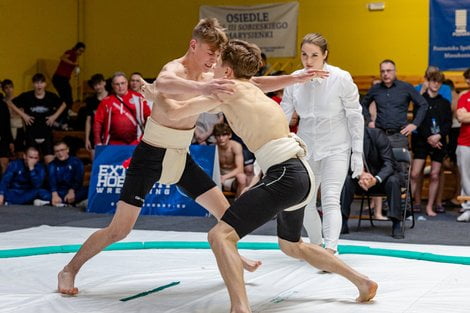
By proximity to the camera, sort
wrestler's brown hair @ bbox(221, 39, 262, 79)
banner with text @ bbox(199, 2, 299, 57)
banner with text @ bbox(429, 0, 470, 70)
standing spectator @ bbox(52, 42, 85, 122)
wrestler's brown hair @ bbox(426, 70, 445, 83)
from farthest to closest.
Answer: standing spectator @ bbox(52, 42, 85, 122), banner with text @ bbox(199, 2, 299, 57), banner with text @ bbox(429, 0, 470, 70), wrestler's brown hair @ bbox(426, 70, 445, 83), wrestler's brown hair @ bbox(221, 39, 262, 79)

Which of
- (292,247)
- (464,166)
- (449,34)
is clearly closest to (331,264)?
(292,247)

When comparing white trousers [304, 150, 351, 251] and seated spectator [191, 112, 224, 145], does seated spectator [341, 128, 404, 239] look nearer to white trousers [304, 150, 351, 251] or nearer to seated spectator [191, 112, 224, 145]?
white trousers [304, 150, 351, 251]

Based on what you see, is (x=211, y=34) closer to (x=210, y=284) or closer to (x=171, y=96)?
(x=171, y=96)

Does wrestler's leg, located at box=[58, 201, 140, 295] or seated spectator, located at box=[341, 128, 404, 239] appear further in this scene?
seated spectator, located at box=[341, 128, 404, 239]

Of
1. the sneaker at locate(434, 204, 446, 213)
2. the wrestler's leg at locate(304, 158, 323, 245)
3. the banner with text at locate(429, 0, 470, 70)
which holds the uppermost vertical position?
the banner with text at locate(429, 0, 470, 70)

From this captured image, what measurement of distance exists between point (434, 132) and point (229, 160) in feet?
8.25

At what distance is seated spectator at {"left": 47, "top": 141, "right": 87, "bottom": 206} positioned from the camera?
10.6 meters

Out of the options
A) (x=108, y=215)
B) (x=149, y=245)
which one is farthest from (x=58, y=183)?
(x=149, y=245)

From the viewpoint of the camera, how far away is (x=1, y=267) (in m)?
5.65

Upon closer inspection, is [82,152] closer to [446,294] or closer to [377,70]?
[377,70]

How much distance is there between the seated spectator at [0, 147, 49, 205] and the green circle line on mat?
15.0ft

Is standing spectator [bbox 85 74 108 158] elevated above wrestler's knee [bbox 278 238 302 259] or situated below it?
above

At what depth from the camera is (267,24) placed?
13836 millimetres

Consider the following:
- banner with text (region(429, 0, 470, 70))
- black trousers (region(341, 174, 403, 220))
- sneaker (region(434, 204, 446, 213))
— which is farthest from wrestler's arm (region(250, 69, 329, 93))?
banner with text (region(429, 0, 470, 70))
